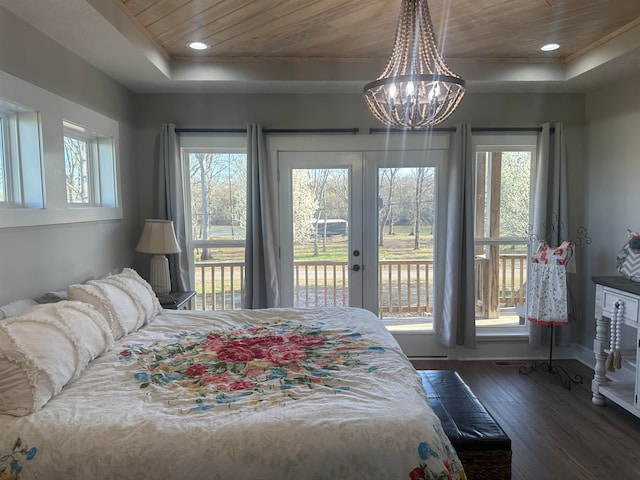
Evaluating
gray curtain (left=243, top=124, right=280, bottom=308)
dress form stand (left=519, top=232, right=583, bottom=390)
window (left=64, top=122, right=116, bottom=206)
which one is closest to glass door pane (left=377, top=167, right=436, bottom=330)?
dress form stand (left=519, top=232, right=583, bottom=390)

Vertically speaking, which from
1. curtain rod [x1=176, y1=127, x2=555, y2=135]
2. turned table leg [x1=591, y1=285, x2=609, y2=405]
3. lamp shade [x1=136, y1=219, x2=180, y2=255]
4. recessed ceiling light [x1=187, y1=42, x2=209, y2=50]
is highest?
recessed ceiling light [x1=187, y1=42, x2=209, y2=50]

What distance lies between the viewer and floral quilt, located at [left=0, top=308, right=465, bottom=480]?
1321 millimetres

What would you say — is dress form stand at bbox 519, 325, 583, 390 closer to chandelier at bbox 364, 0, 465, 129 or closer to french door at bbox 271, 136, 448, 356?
french door at bbox 271, 136, 448, 356

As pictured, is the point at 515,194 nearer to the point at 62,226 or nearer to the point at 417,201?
the point at 417,201

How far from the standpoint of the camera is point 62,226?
2.63 m

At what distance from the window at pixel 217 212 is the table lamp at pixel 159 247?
507mm

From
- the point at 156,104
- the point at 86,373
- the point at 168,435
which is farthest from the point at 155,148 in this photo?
the point at 168,435

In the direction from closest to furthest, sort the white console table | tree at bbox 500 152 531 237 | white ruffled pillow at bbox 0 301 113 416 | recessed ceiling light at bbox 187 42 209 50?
white ruffled pillow at bbox 0 301 113 416 < the white console table < recessed ceiling light at bbox 187 42 209 50 < tree at bbox 500 152 531 237

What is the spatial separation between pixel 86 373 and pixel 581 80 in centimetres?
400

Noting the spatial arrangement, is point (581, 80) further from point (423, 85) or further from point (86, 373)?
point (86, 373)

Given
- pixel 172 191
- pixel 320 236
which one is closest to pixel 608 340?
pixel 320 236

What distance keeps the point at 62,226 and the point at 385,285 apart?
8.84 ft

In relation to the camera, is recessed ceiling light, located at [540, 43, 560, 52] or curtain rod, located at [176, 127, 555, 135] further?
curtain rod, located at [176, 127, 555, 135]

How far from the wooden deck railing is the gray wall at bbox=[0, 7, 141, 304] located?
0.82 m
